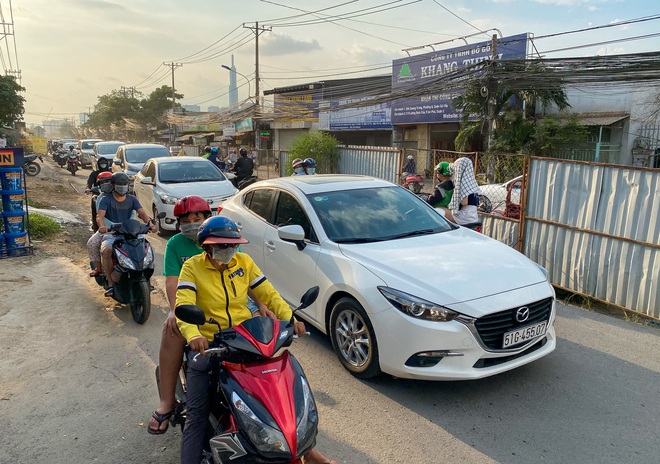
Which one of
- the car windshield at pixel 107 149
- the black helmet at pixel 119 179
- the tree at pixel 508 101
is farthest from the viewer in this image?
the car windshield at pixel 107 149

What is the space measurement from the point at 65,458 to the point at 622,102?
2080 cm

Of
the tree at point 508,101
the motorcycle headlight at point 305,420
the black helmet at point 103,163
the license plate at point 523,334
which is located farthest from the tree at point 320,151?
the motorcycle headlight at point 305,420

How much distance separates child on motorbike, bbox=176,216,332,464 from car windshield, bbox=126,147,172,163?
12.9 m

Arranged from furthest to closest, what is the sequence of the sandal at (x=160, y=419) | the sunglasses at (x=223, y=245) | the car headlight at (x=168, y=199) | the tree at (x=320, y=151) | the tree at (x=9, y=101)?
the tree at (x=9, y=101)
the tree at (x=320, y=151)
the car headlight at (x=168, y=199)
the sandal at (x=160, y=419)
the sunglasses at (x=223, y=245)

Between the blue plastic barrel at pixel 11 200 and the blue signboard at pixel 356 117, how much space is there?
20049 mm

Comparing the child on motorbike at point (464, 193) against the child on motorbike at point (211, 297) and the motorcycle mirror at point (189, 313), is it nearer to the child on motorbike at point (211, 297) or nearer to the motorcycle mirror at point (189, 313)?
the child on motorbike at point (211, 297)

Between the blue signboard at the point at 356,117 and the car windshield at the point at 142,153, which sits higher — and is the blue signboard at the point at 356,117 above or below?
above

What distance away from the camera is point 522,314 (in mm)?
3604

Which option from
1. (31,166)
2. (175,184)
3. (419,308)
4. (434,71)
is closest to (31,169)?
(31,166)

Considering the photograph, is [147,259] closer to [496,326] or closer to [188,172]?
[496,326]

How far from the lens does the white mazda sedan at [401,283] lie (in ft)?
11.4

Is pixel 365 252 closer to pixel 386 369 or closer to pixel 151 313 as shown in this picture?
pixel 386 369

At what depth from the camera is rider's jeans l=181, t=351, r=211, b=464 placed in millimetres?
2490

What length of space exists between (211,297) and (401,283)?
4.88 feet
